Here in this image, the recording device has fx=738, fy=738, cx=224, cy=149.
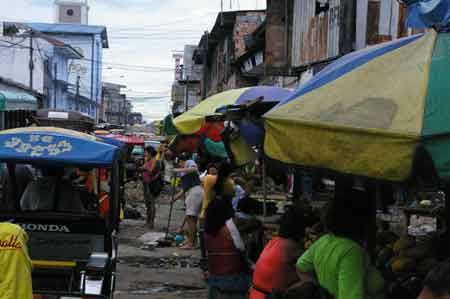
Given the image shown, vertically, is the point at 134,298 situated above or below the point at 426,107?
below

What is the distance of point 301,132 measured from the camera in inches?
153

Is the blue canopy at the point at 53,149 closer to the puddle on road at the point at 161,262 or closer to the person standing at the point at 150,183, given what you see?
the puddle on road at the point at 161,262

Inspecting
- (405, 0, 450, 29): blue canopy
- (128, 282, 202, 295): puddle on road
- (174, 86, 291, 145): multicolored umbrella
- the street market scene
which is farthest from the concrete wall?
(405, 0, 450, 29): blue canopy

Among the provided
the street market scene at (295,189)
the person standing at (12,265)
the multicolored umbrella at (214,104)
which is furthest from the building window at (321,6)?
the person standing at (12,265)

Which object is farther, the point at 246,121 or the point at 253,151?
the point at 253,151

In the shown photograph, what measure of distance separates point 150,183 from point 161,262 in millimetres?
4936

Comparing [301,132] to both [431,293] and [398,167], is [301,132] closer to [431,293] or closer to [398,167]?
[398,167]

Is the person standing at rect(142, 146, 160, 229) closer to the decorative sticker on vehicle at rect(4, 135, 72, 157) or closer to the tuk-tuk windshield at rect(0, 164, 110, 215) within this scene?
the tuk-tuk windshield at rect(0, 164, 110, 215)

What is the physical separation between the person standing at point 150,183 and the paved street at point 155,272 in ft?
3.67

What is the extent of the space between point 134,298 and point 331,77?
6484mm

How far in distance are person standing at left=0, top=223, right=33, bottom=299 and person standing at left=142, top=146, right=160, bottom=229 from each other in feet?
41.9

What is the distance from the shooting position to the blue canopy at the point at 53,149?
7223mm

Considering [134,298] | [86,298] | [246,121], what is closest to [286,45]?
[134,298]

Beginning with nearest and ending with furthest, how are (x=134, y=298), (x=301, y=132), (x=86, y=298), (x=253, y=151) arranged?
1. (x=301, y=132)
2. (x=86, y=298)
3. (x=253, y=151)
4. (x=134, y=298)
